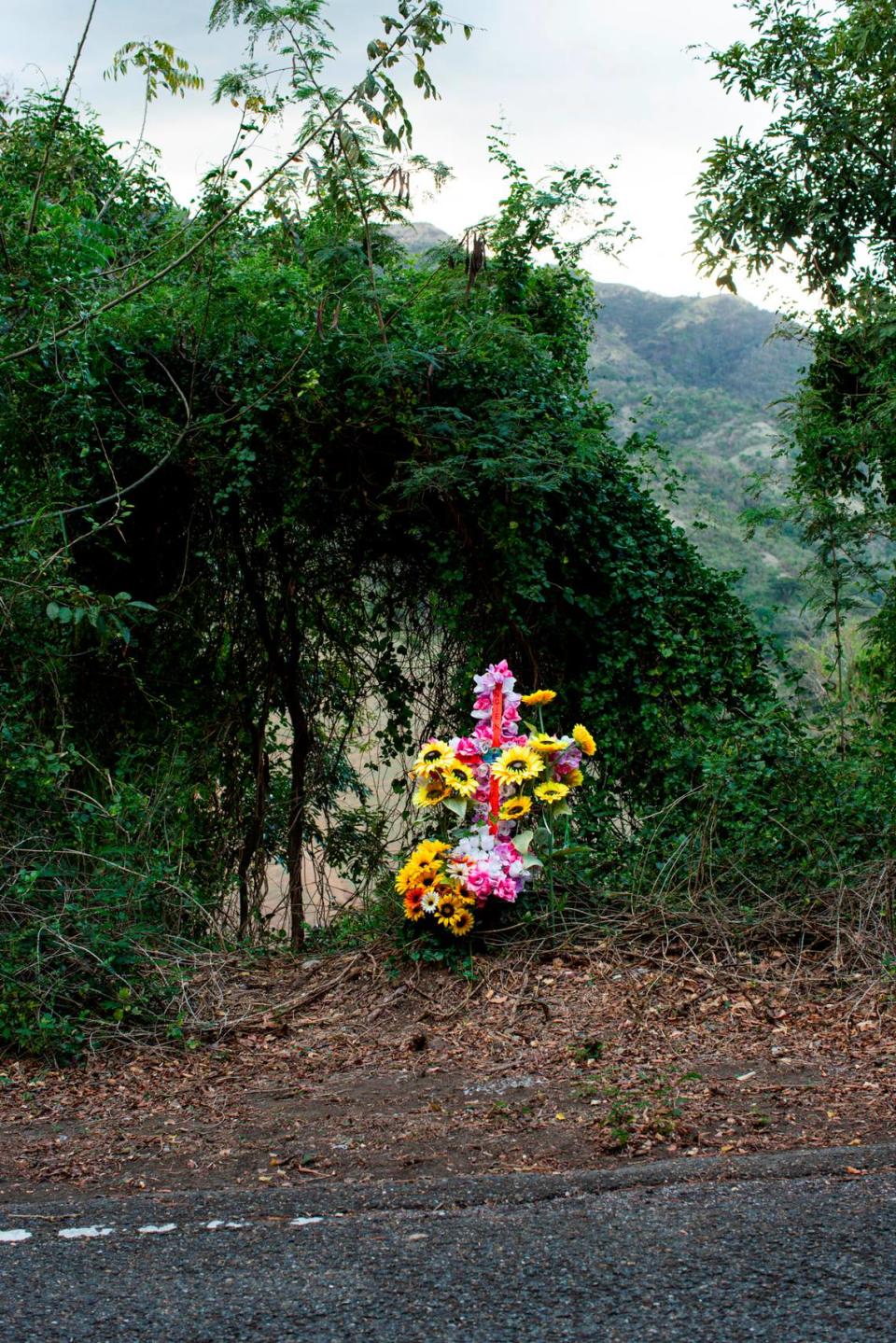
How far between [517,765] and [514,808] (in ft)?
0.62

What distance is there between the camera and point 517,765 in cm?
519

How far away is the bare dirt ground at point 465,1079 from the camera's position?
343 centimetres

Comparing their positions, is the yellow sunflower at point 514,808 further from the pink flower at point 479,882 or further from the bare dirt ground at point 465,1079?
the bare dirt ground at point 465,1079

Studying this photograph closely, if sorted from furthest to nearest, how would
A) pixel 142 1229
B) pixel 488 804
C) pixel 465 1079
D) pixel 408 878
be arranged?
pixel 488 804
pixel 408 878
pixel 465 1079
pixel 142 1229

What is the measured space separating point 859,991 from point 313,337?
4040mm

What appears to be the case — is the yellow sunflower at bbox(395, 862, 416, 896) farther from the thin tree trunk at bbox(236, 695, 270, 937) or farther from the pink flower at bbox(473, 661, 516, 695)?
the thin tree trunk at bbox(236, 695, 270, 937)

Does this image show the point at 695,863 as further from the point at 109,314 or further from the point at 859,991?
the point at 109,314

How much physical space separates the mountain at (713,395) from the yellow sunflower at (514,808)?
10.5 metres

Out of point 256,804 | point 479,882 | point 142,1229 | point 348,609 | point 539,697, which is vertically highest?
point 348,609

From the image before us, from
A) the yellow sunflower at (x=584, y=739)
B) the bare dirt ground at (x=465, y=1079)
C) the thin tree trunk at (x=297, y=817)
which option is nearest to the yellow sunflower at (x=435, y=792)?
the yellow sunflower at (x=584, y=739)

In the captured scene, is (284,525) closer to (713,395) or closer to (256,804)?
(256,804)

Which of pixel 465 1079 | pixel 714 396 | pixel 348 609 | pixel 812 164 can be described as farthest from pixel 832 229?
pixel 714 396

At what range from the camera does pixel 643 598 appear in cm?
659

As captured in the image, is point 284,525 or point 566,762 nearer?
→ point 566,762
